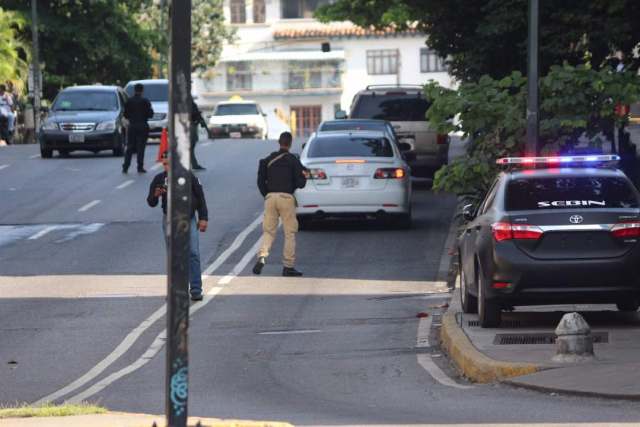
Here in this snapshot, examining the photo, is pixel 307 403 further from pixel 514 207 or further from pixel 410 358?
pixel 514 207

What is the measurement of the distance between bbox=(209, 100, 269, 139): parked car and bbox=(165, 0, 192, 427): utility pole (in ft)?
173

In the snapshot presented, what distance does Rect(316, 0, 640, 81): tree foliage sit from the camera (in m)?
25.3

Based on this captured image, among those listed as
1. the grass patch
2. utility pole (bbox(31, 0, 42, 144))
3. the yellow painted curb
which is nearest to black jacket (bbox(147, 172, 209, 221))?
the yellow painted curb

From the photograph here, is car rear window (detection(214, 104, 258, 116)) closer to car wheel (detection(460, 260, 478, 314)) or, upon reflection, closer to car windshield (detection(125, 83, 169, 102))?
car windshield (detection(125, 83, 169, 102))

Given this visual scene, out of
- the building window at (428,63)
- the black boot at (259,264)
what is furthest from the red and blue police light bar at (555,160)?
the building window at (428,63)

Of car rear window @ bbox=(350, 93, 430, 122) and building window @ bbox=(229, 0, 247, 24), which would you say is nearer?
car rear window @ bbox=(350, 93, 430, 122)

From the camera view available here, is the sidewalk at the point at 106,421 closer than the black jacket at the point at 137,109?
Yes

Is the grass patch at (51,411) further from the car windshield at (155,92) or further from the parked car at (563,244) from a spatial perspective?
the car windshield at (155,92)

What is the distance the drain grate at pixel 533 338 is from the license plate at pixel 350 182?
1099 cm

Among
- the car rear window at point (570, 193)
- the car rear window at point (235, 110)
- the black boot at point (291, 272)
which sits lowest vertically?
the car rear window at point (235, 110)

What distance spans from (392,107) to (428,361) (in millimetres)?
20026

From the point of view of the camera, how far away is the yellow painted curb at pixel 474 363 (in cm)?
1320

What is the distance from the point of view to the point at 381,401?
1263cm

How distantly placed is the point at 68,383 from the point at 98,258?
10042mm
